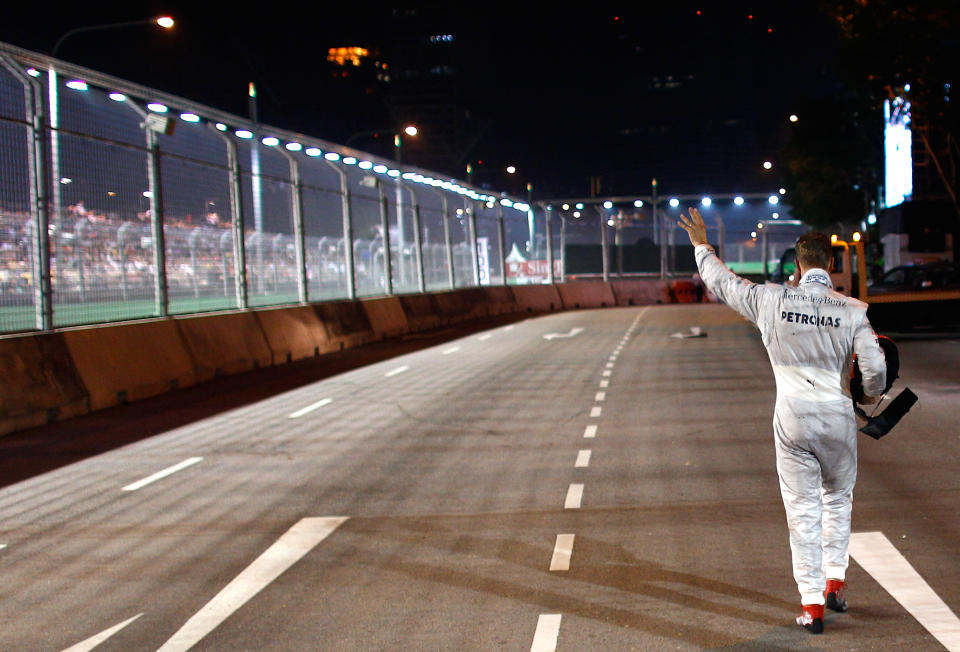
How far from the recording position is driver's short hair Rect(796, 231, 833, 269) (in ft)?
18.3

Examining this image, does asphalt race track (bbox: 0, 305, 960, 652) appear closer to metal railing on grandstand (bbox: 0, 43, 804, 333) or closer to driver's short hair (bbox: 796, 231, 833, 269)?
driver's short hair (bbox: 796, 231, 833, 269)

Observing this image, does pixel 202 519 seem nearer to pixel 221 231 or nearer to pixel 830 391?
pixel 830 391

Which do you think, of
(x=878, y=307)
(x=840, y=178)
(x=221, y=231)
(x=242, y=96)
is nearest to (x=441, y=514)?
(x=221, y=231)

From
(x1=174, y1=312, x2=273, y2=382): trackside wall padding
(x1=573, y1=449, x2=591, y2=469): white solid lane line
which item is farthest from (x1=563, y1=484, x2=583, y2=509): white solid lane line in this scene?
(x1=174, y1=312, x2=273, y2=382): trackside wall padding

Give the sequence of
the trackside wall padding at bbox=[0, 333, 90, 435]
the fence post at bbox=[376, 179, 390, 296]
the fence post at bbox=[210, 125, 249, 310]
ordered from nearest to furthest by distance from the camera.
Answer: the trackside wall padding at bbox=[0, 333, 90, 435] → the fence post at bbox=[210, 125, 249, 310] → the fence post at bbox=[376, 179, 390, 296]

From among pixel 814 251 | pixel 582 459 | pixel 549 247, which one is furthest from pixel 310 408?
pixel 549 247

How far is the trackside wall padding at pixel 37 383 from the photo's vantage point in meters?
12.8

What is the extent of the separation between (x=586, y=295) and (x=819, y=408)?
46903mm

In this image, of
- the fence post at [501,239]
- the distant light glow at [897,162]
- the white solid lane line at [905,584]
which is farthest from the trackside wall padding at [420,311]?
the distant light glow at [897,162]

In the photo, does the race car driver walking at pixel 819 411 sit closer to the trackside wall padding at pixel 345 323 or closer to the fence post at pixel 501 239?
the trackside wall padding at pixel 345 323

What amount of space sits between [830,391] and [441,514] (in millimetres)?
3350

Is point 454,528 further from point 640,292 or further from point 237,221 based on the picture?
point 640,292

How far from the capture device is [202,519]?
803 cm

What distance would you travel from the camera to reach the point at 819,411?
5.34m
